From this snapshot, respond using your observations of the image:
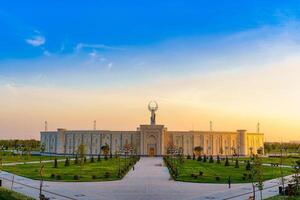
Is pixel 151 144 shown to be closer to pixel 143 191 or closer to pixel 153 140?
pixel 153 140

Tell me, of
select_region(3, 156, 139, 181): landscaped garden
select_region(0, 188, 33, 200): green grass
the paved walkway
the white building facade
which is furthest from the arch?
select_region(0, 188, 33, 200): green grass

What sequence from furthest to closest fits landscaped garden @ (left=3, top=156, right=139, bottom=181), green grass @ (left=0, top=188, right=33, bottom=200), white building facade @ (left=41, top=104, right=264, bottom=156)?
white building facade @ (left=41, top=104, right=264, bottom=156)
landscaped garden @ (left=3, top=156, right=139, bottom=181)
green grass @ (left=0, top=188, right=33, bottom=200)

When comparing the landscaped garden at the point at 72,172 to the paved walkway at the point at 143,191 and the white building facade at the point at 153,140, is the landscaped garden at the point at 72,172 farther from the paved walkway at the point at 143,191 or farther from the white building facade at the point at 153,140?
the white building facade at the point at 153,140

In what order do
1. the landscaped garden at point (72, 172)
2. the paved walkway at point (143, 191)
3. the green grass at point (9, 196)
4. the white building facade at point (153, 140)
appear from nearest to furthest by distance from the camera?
the green grass at point (9, 196)
the paved walkway at point (143, 191)
the landscaped garden at point (72, 172)
the white building facade at point (153, 140)

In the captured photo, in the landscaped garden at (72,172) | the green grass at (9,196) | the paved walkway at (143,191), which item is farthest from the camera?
the landscaped garden at (72,172)

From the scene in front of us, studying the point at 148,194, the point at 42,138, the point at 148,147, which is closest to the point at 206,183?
the point at 148,194

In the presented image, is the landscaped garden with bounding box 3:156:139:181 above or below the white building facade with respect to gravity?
below

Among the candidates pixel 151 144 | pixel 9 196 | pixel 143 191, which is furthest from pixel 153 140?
pixel 9 196

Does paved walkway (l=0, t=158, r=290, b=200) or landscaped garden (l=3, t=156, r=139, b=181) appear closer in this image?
paved walkway (l=0, t=158, r=290, b=200)

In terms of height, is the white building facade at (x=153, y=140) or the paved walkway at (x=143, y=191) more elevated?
the white building facade at (x=153, y=140)

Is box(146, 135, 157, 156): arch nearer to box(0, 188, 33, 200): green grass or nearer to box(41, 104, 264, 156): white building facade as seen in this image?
box(41, 104, 264, 156): white building facade

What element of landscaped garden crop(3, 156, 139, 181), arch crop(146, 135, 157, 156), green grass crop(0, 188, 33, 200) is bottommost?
green grass crop(0, 188, 33, 200)

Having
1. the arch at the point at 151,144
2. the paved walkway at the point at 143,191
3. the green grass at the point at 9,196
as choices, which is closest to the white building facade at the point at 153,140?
the arch at the point at 151,144

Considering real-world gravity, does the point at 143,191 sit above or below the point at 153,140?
below
